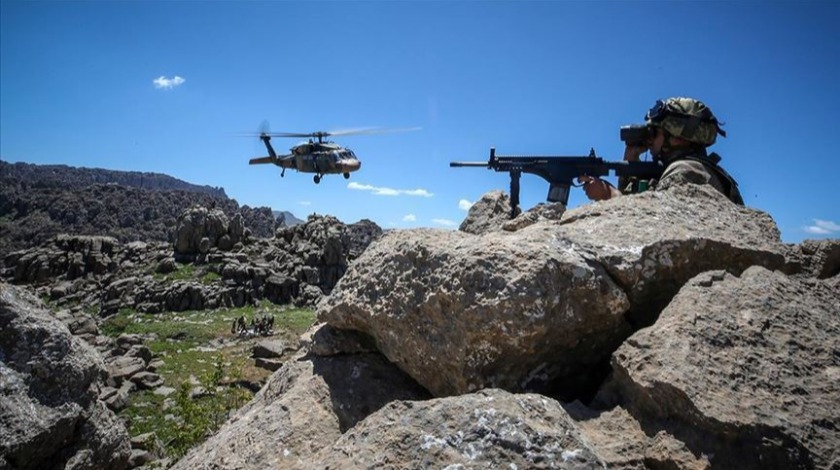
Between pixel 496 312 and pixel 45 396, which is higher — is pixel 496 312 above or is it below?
above

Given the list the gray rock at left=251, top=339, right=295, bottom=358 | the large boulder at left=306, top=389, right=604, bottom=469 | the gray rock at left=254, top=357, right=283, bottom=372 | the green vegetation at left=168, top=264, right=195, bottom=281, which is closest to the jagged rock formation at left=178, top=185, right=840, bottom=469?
the large boulder at left=306, top=389, right=604, bottom=469

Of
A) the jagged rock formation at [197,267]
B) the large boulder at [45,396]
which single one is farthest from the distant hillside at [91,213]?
the large boulder at [45,396]

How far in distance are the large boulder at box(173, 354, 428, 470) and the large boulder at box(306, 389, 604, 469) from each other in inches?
30.6

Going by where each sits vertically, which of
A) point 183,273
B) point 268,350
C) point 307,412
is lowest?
point 268,350

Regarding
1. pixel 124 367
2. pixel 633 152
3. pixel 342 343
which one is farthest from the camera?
pixel 124 367

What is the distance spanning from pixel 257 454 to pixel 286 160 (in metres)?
48.7

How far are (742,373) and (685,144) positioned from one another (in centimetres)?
435

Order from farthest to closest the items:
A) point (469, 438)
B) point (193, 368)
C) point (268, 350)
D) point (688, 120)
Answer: point (268, 350), point (193, 368), point (688, 120), point (469, 438)

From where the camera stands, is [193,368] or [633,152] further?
[193,368]

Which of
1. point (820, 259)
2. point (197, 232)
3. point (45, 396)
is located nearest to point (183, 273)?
point (197, 232)

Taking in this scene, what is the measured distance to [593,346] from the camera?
3.74 metres

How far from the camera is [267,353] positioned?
27.9 metres

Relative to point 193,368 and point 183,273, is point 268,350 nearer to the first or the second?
point 193,368

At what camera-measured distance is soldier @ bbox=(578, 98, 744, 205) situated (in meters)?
5.54
